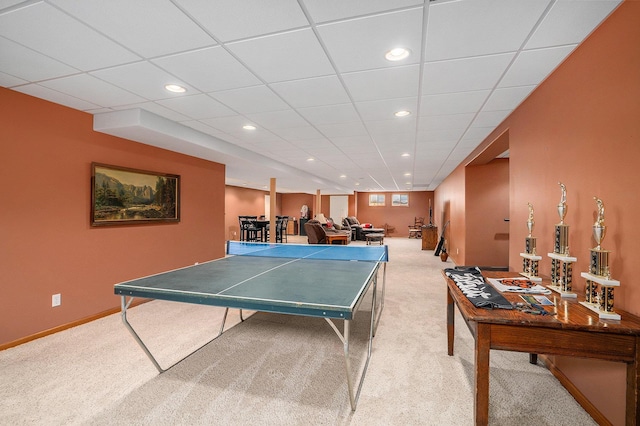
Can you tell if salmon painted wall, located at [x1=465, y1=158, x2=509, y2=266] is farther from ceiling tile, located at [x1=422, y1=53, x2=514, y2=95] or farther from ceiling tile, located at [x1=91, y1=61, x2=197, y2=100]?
ceiling tile, located at [x1=91, y1=61, x2=197, y2=100]

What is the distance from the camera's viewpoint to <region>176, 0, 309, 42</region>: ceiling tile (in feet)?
5.07

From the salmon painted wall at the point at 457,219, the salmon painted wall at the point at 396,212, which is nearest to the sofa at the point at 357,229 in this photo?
the salmon painted wall at the point at 396,212

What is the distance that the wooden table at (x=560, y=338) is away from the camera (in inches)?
49.1

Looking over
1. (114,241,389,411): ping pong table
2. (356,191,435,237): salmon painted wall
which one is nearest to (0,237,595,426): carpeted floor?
(114,241,389,411): ping pong table

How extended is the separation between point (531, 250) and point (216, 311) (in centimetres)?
341

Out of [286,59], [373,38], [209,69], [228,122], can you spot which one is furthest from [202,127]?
[373,38]

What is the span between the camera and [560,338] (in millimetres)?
1310

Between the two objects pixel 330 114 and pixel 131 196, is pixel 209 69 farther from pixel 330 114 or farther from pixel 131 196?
pixel 131 196

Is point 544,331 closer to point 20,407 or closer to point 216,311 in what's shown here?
point 20,407

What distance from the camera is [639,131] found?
1420mm

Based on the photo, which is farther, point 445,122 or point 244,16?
point 445,122

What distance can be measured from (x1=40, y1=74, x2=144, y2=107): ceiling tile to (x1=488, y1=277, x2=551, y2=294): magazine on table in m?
3.52

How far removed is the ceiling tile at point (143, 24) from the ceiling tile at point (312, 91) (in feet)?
2.65

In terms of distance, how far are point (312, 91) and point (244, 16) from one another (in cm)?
110
